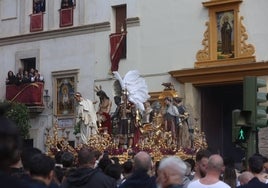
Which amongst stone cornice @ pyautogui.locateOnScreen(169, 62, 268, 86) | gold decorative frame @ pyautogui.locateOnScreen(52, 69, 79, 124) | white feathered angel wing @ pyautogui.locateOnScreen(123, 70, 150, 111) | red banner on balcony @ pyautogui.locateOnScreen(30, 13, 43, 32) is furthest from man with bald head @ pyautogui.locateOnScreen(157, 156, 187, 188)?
red banner on balcony @ pyautogui.locateOnScreen(30, 13, 43, 32)

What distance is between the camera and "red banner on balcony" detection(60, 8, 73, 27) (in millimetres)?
32219

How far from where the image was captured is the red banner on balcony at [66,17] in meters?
32.2

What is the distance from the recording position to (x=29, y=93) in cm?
3197

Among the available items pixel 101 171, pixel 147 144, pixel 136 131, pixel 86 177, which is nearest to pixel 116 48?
pixel 136 131

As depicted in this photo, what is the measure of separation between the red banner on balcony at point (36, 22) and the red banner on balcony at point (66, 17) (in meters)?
1.47

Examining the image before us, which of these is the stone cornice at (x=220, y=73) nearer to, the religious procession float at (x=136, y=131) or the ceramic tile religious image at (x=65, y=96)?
the religious procession float at (x=136, y=131)

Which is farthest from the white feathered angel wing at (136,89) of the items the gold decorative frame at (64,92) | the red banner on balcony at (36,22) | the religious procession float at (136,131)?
the red banner on balcony at (36,22)

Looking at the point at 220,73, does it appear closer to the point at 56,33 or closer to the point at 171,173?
the point at 56,33

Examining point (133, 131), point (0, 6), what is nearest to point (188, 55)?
point (133, 131)

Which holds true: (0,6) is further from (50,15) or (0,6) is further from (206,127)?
(206,127)

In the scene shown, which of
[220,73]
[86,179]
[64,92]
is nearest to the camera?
[86,179]

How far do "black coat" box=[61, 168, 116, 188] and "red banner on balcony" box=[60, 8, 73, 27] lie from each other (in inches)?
1006

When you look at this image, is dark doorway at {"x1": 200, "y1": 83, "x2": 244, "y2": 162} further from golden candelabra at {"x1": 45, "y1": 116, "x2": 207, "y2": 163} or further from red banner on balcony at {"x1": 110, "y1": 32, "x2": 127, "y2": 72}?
golden candelabra at {"x1": 45, "y1": 116, "x2": 207, "y2": 163}

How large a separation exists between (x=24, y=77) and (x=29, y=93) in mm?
994
